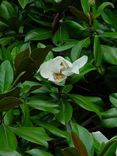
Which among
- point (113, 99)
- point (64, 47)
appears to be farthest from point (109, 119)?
point (64, 47)

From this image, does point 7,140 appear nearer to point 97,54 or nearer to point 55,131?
point 55,131

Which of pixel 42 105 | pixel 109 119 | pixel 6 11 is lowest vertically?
pixel 109 119

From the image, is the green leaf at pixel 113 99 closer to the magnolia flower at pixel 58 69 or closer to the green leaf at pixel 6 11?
the magnolia flower at pixel 58 69

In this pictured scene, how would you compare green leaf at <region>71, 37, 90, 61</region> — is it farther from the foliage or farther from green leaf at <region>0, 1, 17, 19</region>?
green leaf at <region>0, 1, 17, 19</region>

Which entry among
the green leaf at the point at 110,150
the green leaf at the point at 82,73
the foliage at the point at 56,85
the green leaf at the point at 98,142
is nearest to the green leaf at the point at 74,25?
the foliage at the point at 56,85

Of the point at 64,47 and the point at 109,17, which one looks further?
the point at 109,17

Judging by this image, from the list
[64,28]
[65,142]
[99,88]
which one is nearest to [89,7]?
[64,28]
